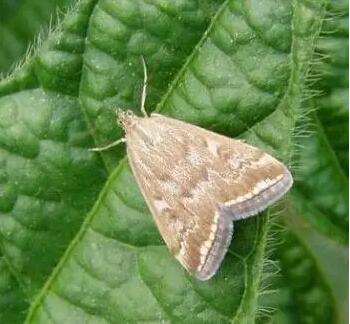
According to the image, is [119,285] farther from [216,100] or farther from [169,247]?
[216,100]

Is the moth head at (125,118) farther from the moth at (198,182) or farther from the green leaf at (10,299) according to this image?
the green leaf at (10,299)

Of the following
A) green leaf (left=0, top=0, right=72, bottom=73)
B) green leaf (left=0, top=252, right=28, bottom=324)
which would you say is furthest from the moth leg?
green leaf (left=0, top=0, right=72, bottom=73)

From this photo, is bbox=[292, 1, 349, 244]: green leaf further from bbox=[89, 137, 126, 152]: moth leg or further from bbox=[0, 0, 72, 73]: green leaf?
bbox=[0, 0, 72, 73]: green leaf

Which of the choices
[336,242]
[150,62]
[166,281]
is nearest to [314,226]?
[336,242]

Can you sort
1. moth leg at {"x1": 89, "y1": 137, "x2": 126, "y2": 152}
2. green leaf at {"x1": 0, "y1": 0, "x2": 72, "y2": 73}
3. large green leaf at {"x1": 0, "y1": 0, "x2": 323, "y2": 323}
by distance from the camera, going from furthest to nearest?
green leaf at {"x1": 0, "y1": 0, "x2": 72, "y2": 73} < moth leg at {"x1": 89, "y1": 137, "x2": 126, "y2": 152} < large green leaf at {"x1": 0, "y1": 0, "x2": 323, "y2": 323}

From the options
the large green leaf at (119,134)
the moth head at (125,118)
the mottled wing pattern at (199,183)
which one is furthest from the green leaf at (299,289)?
the moth head at (125,118)

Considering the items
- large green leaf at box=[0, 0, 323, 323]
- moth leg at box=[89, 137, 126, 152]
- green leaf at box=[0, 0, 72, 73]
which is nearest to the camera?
large green leaf at box=[0, 0, 323, 323]
